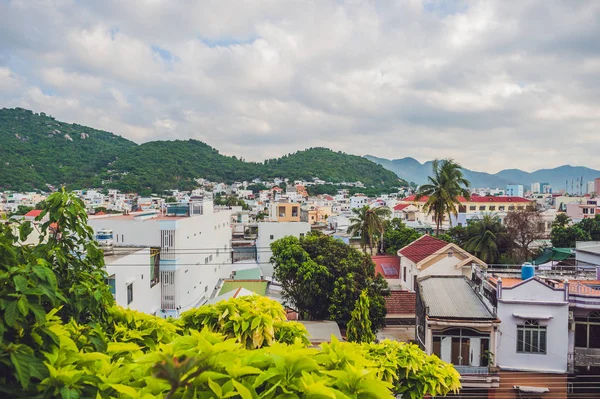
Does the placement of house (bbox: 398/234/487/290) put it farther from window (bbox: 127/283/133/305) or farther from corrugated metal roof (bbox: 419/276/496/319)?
window (bbox: 127/283/133/305)

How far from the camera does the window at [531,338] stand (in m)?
10.2

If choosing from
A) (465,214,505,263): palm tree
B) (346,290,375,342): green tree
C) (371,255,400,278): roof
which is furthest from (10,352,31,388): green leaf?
(465,214,505,263): palm tree

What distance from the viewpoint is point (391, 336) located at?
14.6 m

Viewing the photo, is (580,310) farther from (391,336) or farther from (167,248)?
(167,248)

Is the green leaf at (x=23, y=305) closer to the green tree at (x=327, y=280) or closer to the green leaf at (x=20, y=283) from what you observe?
the green leaf at (x=20, y=283)

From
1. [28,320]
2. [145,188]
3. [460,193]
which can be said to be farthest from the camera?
[145,188]

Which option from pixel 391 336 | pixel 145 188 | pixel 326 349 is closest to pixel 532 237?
pixel 391 336

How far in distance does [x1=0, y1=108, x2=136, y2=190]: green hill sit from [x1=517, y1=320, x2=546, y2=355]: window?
80.4 m

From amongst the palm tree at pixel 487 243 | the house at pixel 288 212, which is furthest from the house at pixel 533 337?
the house at pixel 288 212

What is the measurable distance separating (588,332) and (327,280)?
814cm

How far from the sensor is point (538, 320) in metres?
10.2

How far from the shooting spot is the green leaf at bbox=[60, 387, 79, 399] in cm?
179

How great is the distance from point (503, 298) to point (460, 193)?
16.0m

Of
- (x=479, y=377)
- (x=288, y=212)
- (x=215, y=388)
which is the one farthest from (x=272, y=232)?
(x=215, y=388)
